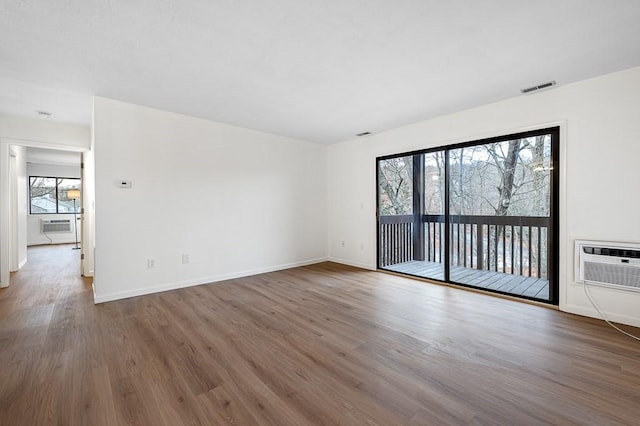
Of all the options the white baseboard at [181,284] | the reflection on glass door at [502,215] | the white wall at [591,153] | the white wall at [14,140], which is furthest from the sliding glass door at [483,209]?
the white wall at [14,140]

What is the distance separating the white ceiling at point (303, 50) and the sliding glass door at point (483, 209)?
776 mm

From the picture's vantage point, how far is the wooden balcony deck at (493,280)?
A: 3.40 m

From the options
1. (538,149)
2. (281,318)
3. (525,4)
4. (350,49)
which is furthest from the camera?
(538,149)

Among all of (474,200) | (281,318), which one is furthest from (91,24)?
(474,200)

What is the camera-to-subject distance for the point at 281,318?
2873 millimetres

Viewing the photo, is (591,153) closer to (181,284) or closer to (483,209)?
(483,209)

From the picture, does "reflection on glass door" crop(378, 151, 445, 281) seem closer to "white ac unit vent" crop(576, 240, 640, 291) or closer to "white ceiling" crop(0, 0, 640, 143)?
"white ceiling" crop(0, 0, 640, 143)

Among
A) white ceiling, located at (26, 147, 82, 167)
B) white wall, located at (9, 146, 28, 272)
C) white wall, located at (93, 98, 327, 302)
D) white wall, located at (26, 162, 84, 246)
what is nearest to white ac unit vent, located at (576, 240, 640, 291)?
white wall, located at (93, 98, 327, 302)

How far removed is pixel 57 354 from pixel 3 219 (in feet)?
11.1

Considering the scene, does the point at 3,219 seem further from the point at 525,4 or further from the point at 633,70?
the point at 633,70

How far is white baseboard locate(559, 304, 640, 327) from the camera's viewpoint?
2.64 meters

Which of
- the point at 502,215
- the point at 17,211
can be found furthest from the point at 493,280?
the point at 17,211

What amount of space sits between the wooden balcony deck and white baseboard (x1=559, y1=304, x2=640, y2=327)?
244mm

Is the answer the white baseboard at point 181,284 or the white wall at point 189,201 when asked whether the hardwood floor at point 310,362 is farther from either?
the white wall at point 189,201
